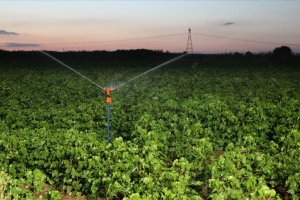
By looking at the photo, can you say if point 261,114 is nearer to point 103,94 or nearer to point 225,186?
point 225,186

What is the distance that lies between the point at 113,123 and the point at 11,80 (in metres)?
17.5

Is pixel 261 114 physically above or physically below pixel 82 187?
above

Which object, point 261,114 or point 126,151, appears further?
point 261,114

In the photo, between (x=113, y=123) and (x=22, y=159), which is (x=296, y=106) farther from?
(x=22, y=159)

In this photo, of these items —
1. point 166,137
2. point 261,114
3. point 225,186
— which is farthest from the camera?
point 261,114

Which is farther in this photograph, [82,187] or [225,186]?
[82,187]

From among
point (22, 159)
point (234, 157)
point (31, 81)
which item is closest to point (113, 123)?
point (22, 159)

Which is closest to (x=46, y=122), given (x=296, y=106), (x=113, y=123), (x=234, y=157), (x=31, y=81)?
(x=113, y=123)

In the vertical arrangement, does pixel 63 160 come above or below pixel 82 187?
above

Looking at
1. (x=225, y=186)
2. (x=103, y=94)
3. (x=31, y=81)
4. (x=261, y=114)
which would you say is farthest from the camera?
(x=31, y=81)

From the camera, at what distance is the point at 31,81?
28.0 m

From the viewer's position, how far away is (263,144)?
487 inches

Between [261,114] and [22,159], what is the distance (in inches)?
332

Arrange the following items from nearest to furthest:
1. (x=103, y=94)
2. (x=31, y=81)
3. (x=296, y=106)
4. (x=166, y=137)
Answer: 1. (x=166, y=137)
2. (x=296, y=106)
3. (x=103, y=94)
4. (x=31, y=81)
